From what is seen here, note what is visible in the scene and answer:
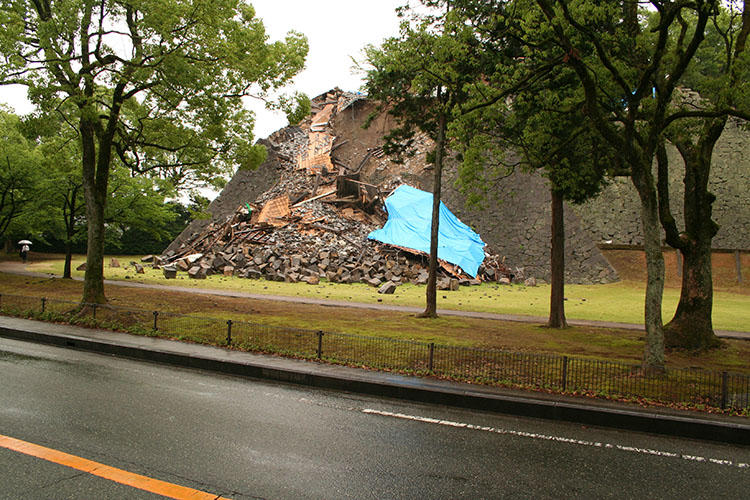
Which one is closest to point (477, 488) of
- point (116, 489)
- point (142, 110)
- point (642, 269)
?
point (116, 489)

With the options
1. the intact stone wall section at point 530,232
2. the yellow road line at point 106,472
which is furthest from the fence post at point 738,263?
the yellow road line at point 106,472

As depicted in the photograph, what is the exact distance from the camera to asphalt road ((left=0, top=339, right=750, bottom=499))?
14.3ft

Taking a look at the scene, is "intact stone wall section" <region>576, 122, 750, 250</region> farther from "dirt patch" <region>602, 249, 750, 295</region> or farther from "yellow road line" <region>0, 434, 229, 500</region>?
"yellow road line" <region>0, 434, 229, 500</region>

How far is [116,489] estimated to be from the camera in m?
4.10

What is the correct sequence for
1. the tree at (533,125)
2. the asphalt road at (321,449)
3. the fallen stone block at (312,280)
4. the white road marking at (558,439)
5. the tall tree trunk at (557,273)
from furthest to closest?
the fallen stone block at (312,280) → the tall tree trunk at (557,273) → the tree at (533,125) → the white road marking at (558,439) → the asphalt road at (321,449)

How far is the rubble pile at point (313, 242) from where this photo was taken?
3180 cm

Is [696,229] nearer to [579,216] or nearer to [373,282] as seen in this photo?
[373,282]

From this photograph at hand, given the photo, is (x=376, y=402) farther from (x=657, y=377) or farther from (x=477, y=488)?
(x=657, y=377)

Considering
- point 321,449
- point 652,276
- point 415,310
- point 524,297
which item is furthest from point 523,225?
point 321,449

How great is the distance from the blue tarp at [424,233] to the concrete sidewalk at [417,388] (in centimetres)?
2482

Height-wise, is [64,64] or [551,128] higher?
[64,64]

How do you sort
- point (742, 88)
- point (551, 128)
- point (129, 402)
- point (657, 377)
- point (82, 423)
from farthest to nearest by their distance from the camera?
point (551, 128), point (742, 88), point (657, 377), point (129, 402), point (82, 423)

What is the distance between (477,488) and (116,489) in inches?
118

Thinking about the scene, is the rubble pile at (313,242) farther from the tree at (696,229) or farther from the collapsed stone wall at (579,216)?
the tree at (696,229)
